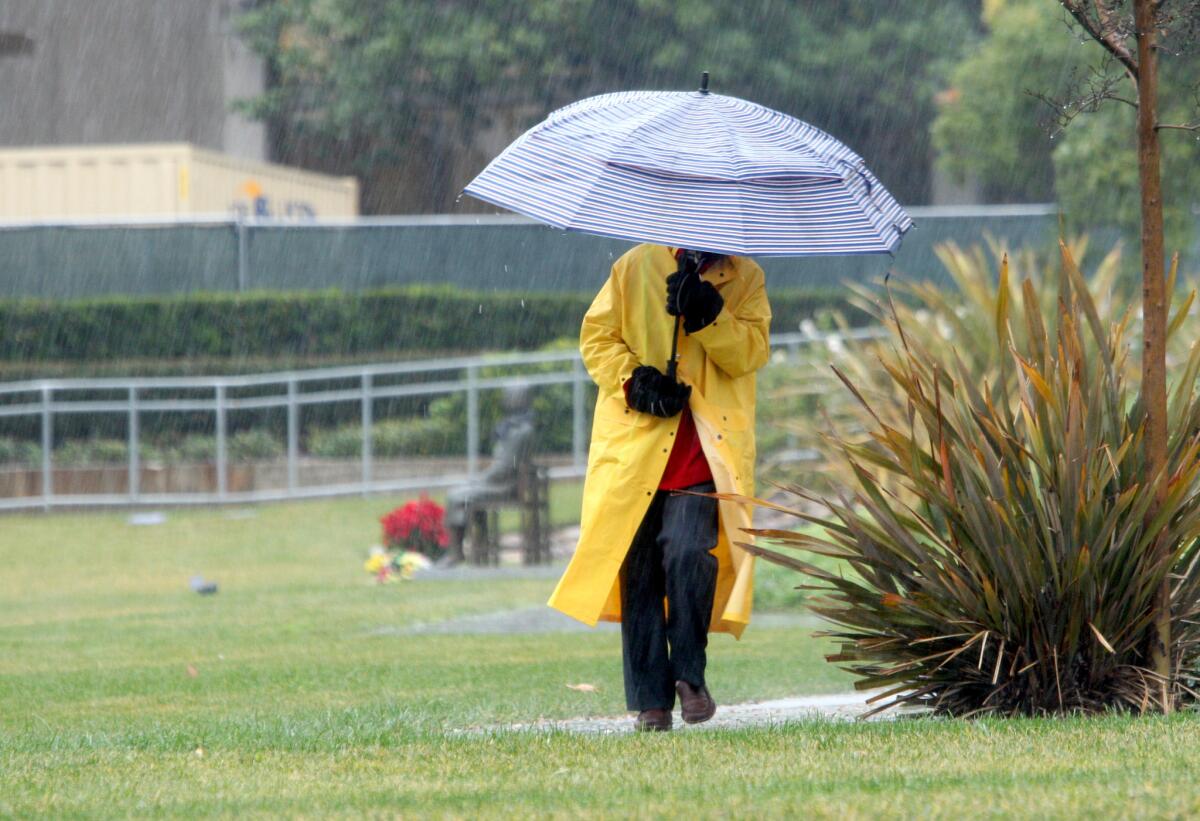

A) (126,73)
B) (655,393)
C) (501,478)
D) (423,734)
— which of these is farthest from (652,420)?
(126,73)

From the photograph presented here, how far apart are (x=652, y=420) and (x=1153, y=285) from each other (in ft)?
5.41

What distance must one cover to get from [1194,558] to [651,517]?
1.76m

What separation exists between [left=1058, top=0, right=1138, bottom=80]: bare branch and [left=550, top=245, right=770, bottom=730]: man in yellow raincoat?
133 cm

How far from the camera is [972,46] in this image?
2667cm

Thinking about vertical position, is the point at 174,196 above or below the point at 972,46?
below

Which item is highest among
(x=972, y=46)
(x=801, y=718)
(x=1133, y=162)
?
(x=972, y=46)

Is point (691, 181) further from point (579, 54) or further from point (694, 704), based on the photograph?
point (579, 54)

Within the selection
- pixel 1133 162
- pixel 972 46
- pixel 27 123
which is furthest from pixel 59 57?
pixel 1133 162

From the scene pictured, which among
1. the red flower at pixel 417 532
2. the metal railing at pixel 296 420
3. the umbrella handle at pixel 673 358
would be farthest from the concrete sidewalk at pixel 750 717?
the metal railing at pixel 296 420

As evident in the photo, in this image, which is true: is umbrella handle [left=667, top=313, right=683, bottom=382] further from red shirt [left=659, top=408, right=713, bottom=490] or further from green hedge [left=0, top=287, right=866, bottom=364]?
green hedge [left=0, top=287, right=866, bottom=364]

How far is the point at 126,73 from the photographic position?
29.7 metres

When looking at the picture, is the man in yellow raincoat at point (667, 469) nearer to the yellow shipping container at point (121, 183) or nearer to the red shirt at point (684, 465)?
the red shirt at point (684, 465)

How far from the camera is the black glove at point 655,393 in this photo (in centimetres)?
550

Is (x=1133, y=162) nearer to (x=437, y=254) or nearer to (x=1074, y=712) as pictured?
(x=437, y=254)
